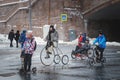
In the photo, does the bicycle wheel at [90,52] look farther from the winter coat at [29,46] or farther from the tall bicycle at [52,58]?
the winter coat at [29,46]

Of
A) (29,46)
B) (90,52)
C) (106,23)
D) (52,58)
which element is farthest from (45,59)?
(106,23)

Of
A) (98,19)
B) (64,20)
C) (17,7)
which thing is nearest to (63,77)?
(64,20)

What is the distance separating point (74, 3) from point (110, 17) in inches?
210

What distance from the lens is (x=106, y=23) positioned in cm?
4781

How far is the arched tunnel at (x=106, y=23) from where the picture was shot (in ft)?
150

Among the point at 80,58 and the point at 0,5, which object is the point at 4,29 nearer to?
the point at 0,5

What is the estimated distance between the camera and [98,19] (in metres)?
47.5

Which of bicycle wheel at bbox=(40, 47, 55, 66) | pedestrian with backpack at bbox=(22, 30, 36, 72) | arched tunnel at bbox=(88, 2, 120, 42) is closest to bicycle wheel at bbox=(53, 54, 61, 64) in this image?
bicycle wheel at bbox=(40, 47, 55, 66)

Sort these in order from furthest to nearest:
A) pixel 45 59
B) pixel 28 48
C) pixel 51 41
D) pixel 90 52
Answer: pixel 90 52, pixel 45 59, pixel 51 41, pixel 28 48

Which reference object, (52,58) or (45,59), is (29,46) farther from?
(52,58)

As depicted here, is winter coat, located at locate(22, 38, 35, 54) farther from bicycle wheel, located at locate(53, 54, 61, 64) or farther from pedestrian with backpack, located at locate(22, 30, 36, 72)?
bicycle wheel, located at locate(53, 54, 61, 64)

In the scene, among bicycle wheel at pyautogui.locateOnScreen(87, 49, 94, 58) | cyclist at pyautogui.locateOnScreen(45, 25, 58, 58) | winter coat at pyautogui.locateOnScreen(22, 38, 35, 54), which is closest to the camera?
winter coat at pyautogui.locateOnScreen(22, 38, 35, 54)

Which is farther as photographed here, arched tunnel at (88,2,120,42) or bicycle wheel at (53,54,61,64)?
arched tunnel at (88,2,120,42)

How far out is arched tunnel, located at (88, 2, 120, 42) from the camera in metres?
45.6
